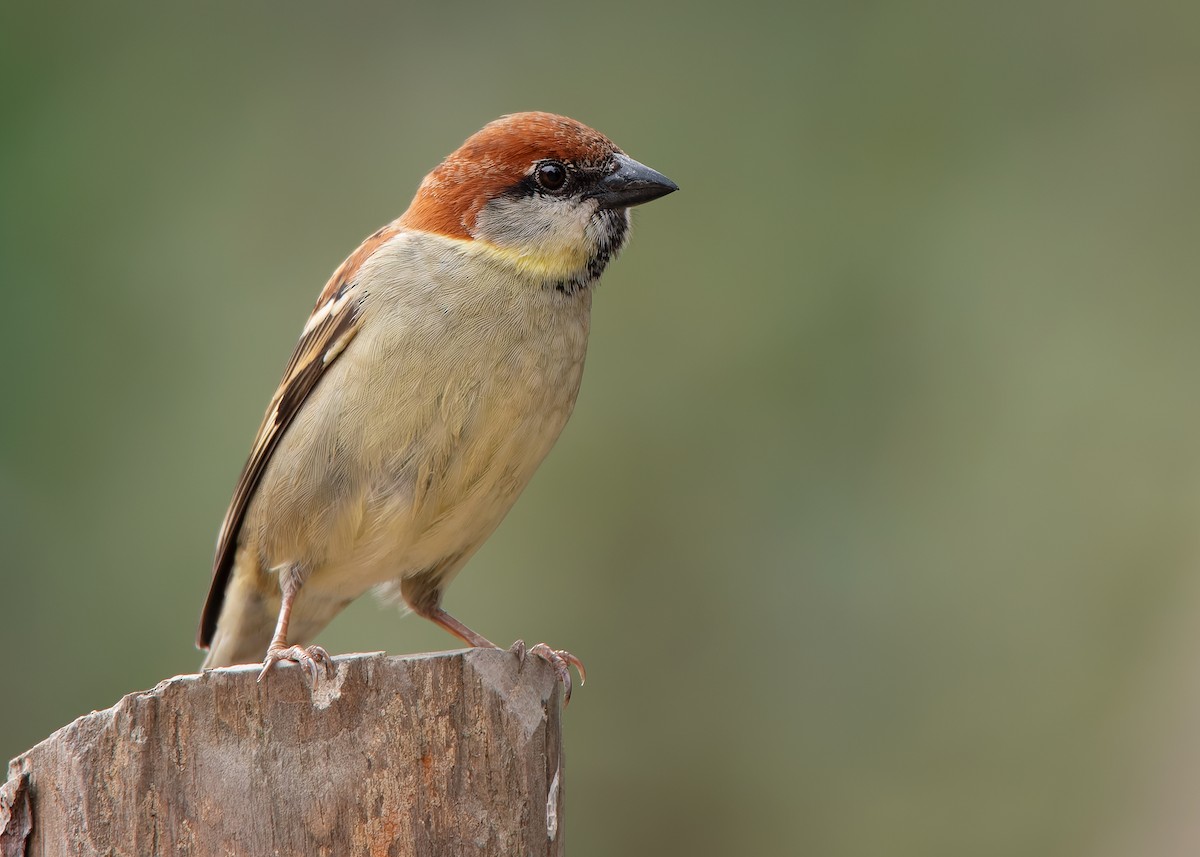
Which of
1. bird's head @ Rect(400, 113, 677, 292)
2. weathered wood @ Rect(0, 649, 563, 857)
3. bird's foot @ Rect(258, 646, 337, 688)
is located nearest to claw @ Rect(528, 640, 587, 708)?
weathered wood @ Rect(0, 649, 563, 857)

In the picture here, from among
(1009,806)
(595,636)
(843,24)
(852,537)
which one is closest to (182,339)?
(595,636)

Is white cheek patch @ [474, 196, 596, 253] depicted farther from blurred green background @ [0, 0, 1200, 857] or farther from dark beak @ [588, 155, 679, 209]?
blurred green background @ [0, 0, 1200, 857]

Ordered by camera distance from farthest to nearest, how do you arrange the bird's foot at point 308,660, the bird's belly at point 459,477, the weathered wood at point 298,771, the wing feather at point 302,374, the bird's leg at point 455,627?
1. the bird's leg at point 455,627
2. the wing feather at point 302,374
3. the bird's belly at point 459,477
4. the bird's foot at point 308,660
5. the weathered wood at point 298,771

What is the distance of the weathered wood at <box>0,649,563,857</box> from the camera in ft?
7.71

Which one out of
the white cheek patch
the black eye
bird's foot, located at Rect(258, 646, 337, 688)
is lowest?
bird's foot, located at Rect(258, 646, 337, 688)

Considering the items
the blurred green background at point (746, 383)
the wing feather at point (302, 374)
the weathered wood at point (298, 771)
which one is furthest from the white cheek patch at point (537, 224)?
the blurred green background at point (746, 383)

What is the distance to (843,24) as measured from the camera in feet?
24.2

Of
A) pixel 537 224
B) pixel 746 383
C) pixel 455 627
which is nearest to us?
pixel 537 224

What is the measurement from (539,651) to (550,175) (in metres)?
1.49

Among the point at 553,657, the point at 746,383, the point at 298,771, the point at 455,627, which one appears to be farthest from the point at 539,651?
the point at 746,383

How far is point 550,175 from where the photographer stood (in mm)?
3760

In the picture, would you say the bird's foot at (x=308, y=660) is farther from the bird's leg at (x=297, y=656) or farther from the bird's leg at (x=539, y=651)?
the bird's leg at (x=539, y=651)

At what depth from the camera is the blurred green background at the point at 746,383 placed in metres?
6.31

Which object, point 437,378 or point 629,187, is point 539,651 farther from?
point 629,187
